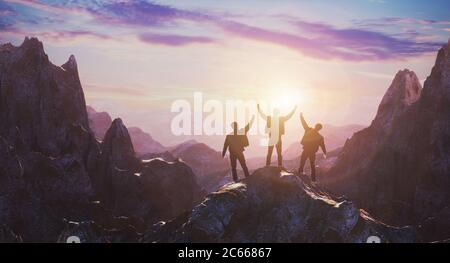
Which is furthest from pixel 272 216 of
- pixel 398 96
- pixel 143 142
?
pixel 143 142

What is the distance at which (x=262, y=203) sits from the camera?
4469 cm

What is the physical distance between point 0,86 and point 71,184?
1809 cm

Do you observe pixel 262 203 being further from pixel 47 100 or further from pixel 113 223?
pixel 47 100

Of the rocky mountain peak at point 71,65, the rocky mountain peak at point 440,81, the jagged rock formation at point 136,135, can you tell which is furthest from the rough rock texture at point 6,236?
the jagged rock formation at point 136,135

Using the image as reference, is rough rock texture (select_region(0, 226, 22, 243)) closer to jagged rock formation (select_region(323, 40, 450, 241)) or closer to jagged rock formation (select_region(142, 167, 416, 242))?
jagged rock formation (select_region(142, 167, 416, 242))

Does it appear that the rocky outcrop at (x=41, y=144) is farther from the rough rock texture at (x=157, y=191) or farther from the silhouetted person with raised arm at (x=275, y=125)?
the silhouetted person with raised arm at (x=275, y=125)

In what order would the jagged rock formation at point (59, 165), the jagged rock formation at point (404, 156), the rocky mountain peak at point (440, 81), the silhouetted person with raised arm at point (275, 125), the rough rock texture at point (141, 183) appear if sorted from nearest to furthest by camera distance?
the silhouetted person with raised arm at point (275, 125) → the jagged rock formation at point (59, 165) → the jagged rock formation at point (404, 156) → the rocky mountain peak at point (440, 81) → the rough rock texture at point (141, 183)

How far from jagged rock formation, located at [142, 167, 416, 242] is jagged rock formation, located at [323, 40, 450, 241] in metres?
24.7

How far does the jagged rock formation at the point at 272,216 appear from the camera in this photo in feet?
140

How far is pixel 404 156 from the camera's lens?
249 feet

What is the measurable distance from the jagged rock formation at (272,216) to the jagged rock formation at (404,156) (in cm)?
2466

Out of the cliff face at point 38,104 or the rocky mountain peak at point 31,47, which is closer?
the cliff face at point 38,104

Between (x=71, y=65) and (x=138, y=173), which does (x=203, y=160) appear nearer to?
(x=138, y=173)

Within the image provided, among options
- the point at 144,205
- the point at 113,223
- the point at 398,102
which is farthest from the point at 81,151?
the point at 398,102
